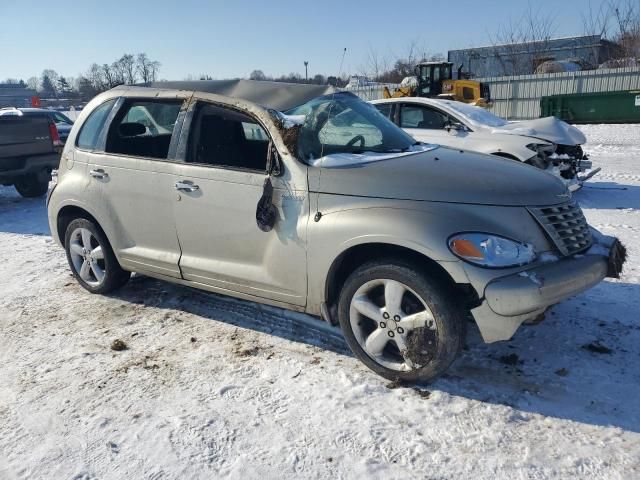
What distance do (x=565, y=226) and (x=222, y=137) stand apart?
2508 millimetres

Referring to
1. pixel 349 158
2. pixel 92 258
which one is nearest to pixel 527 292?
pixel 349 158

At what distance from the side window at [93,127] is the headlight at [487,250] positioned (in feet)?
10.9

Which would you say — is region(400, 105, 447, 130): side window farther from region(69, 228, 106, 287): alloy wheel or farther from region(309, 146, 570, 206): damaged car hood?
region(69, 228, 106, 287): alloy wheel

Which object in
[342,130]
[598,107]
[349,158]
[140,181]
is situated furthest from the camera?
[598,107]

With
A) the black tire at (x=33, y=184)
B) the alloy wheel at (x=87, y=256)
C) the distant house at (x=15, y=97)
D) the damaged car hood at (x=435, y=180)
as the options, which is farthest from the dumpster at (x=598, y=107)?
the distant house at (x=15, y=97)

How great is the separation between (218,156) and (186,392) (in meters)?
1.71

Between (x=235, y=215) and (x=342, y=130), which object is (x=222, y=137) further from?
(x=342, y=130)

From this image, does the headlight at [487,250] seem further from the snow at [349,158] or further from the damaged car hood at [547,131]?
the damaged car hood at [547,131]

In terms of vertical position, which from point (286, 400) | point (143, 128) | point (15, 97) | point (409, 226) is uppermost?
point (15, 97)

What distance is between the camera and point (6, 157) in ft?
30.9

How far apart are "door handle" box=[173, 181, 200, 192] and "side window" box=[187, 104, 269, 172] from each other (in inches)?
6.9

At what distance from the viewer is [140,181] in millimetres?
4211

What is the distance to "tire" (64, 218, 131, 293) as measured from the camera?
469 cm

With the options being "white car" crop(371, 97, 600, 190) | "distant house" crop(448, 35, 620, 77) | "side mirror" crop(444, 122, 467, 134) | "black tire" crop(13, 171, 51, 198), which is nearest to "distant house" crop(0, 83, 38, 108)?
"distant house" crop(448, 35, 620, 77)
